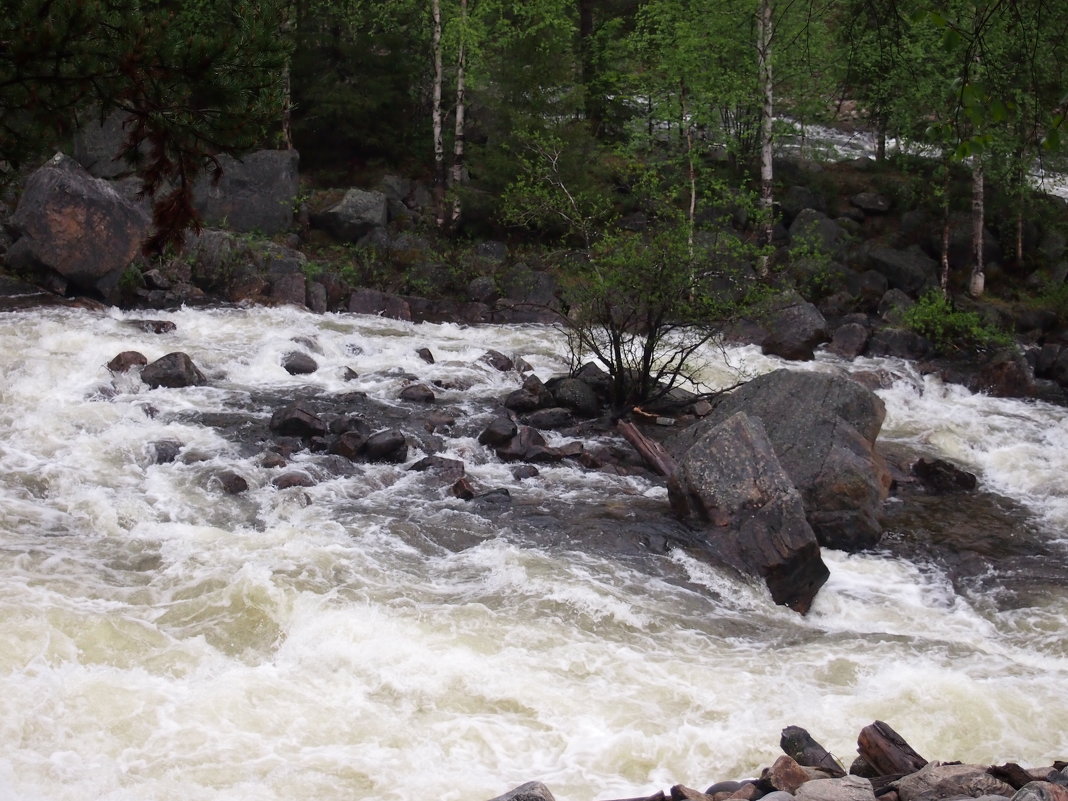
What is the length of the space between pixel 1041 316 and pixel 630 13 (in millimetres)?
14464

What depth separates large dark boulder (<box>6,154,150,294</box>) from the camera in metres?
16.5

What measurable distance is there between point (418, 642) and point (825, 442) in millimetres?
5430

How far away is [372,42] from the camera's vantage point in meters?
23.5

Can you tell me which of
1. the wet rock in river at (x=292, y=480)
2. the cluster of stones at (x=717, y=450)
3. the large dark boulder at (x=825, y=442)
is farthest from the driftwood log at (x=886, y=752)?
the wet rock in river at (x=292, y=480)

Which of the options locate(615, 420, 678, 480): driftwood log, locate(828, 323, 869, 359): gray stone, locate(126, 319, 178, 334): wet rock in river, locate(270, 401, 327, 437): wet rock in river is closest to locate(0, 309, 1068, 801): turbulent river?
locate(615, 420, 678, 480): driftwood log

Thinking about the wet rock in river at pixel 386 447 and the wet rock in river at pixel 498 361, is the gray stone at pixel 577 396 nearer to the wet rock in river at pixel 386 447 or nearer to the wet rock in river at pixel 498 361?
the wet rock in river at pixel 498 361

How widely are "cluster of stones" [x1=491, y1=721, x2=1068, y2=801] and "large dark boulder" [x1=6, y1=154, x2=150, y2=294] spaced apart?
13894 mm

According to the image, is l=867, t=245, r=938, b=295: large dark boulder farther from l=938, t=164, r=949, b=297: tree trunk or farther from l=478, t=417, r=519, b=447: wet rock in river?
l=478, t=417, r=519, b=447: wet rock in river

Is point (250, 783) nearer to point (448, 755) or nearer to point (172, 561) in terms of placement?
point (448, 755)

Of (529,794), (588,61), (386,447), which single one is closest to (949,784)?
(529,794)

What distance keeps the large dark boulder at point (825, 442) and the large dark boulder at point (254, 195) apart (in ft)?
42.0

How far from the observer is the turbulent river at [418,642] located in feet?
21.7

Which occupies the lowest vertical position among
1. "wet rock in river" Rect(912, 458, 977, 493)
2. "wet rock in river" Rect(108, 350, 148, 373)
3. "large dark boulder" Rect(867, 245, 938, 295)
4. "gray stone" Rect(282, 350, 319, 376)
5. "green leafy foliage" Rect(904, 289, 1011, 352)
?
"wet rock in river" Rect(912, 458, 977, 493)

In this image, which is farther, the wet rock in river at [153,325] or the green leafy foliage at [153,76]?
the wet rock in river at [153,325]
